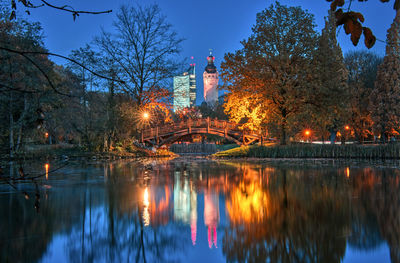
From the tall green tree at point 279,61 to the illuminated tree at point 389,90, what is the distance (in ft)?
70.2

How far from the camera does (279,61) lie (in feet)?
89.8

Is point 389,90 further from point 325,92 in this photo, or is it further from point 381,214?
point 381,214

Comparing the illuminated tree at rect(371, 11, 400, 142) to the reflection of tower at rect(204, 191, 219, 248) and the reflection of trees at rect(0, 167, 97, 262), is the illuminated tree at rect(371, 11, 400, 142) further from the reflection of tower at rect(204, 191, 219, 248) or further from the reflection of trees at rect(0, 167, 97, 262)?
the reflection of trees at rect(0, 167, 97, 262)

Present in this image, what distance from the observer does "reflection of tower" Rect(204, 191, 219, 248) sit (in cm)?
440

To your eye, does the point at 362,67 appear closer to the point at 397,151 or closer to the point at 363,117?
the point at 363,117

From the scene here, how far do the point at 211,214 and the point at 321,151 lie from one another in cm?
2258

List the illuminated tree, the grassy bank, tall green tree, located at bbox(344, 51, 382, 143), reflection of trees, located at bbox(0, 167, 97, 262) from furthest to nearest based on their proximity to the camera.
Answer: tall green tree, located at bbox(344, 51, 382, 143) < the illuminated tree < the grassy bank < reflection of trees, located at bbox(0, 167, 97, 262)

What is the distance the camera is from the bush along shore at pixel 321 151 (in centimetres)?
2348

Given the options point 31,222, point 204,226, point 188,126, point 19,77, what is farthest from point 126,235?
point 188,126

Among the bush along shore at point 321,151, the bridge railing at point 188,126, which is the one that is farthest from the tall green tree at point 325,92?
the bridge railing at point 188,126

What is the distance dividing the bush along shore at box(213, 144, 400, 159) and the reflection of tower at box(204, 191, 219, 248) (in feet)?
65.2

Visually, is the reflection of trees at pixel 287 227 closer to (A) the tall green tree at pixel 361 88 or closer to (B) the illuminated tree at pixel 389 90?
(B) the illuminated tree at pixel 389 90

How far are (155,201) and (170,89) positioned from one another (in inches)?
1119

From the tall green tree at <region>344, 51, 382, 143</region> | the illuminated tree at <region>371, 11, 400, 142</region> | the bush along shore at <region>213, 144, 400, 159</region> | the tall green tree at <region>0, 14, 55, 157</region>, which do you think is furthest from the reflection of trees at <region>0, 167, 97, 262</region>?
the tall green tree at <region>344, 51, 382, 143</region>
